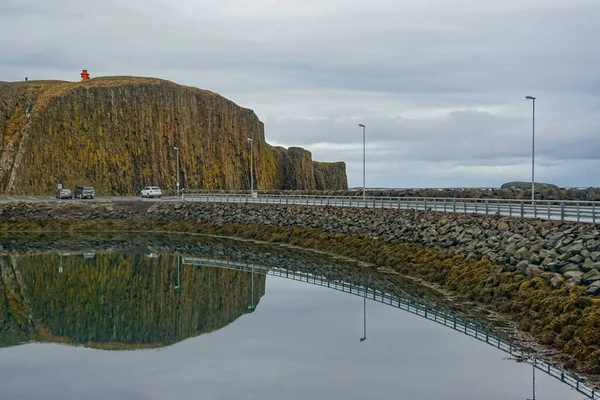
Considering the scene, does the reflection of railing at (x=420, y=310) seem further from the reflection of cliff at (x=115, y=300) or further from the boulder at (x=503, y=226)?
the boulder at (x=503, y=226)

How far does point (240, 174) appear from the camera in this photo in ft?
409

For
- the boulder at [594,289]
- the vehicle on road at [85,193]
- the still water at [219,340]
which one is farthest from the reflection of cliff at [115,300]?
the vehicle on road at [85,193]

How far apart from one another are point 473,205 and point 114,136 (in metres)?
78.4

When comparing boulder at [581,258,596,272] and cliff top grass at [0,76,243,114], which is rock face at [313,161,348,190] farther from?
boulder at [581,258,596,272]

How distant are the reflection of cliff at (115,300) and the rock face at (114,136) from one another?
182ft

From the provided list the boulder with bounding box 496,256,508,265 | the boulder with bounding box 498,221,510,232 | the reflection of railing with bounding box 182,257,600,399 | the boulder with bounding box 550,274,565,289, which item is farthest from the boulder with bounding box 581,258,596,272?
the boulder with bounding box 498,221,510,232

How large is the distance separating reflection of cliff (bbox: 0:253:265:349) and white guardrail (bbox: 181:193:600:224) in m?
15.8

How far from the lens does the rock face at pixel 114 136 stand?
339 feet

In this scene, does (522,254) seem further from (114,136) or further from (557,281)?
(114,136)

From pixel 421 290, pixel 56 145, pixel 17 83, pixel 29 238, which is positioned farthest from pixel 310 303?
pixel 17 83

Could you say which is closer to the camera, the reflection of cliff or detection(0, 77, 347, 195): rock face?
the reflection of cliff

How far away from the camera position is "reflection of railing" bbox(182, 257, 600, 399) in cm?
1841

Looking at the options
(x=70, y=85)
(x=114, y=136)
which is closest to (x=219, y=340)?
(x=114, y=136)

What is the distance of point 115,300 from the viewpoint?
35219 mm
